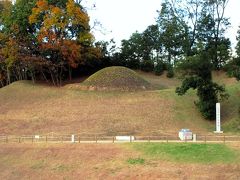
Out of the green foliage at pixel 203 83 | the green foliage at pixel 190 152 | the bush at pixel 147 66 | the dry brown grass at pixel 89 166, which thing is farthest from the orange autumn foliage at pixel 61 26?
the green foliage at pixel 190 152

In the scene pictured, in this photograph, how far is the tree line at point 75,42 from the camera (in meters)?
52.0

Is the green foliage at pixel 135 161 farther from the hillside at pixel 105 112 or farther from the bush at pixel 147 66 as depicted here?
the bush at pixel 147 66

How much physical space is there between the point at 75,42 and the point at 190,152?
2976 cm

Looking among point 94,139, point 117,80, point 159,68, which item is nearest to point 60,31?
point 117,80

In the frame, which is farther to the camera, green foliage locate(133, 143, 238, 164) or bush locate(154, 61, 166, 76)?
bush locate(154, 61, 166, 76)

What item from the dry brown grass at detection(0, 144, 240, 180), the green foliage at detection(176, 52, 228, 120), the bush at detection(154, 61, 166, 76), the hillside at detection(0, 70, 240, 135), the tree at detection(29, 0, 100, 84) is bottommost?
the dry brown grass at detection(0, 144, 240, 180)

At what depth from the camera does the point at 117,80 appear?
49406 mm

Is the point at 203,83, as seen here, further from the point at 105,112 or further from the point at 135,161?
the point at 135,161

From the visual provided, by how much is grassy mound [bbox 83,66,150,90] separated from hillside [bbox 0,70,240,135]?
5.24 feet

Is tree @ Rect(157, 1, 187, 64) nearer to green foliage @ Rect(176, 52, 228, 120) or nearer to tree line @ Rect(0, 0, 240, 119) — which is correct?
tree line @ Rect(0, 0, 240, 119)

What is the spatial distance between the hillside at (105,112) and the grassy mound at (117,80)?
1599 millimetres

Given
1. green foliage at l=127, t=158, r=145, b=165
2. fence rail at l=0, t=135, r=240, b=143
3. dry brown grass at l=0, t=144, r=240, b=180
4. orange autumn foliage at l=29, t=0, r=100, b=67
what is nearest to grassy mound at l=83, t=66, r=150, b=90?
orange autumn foliage at l=29, t=0, r=100, b=67

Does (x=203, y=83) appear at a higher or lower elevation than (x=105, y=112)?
higher

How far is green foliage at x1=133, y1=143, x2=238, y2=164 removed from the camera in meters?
26.2
